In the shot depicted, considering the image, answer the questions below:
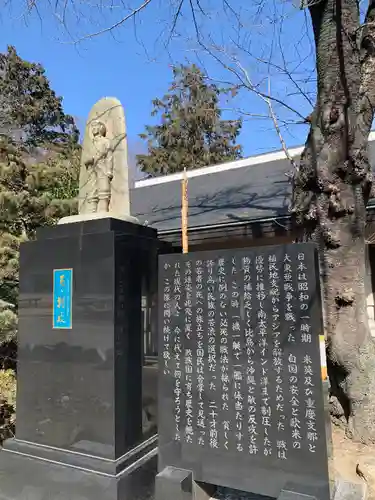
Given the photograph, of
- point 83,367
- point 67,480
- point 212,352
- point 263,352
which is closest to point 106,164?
point 83,367

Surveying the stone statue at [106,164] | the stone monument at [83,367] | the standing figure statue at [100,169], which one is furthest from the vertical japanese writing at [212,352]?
the standing figure statue at [100,169]

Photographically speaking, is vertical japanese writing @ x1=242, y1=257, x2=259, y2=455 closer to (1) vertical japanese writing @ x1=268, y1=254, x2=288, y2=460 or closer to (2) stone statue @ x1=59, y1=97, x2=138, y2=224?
(1) vertical japanese writing @ x1=268, y1=254, x2=288, y2=460

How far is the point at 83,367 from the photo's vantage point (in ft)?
10.8

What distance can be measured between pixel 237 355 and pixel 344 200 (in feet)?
6.41

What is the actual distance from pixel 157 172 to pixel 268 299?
22.9 meters

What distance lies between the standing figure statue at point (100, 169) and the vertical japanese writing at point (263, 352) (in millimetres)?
1710

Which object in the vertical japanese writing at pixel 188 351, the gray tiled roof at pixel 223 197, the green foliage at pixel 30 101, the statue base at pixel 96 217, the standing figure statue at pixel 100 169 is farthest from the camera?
the green foliage at pixel 30 101

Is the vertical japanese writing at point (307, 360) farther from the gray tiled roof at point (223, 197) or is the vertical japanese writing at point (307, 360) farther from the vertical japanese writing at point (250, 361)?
Answer: the gray tiled roof at point (223, 197)

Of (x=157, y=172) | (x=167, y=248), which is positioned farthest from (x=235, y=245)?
(x=157, y=172)

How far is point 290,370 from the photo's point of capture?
2.79 meters

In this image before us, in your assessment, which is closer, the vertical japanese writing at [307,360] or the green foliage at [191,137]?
the vertical japanese writing at [307,360]

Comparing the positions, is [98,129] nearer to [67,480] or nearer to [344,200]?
[344,200]

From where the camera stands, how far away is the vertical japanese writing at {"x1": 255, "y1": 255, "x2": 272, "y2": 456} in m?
2.83

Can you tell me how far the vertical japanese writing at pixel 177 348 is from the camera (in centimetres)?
316
